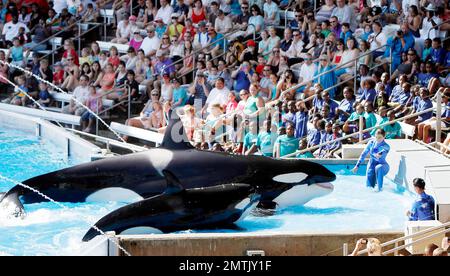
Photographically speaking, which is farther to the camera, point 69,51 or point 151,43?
point 69,51

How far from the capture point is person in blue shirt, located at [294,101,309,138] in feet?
58.7

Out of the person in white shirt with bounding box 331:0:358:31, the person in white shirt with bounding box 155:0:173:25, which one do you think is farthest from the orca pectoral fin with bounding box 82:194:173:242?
the person in white shirt with bounding box 155:0:173:25

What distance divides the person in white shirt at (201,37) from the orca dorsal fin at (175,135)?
23.0ft

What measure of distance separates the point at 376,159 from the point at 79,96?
7.97 m

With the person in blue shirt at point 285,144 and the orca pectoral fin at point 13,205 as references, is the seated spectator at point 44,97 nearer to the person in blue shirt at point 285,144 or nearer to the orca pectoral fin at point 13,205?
the person in blue shirt at point 285,144

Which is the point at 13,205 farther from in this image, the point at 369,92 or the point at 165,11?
the point at 165,11

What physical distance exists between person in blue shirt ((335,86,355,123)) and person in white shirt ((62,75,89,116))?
576 cm

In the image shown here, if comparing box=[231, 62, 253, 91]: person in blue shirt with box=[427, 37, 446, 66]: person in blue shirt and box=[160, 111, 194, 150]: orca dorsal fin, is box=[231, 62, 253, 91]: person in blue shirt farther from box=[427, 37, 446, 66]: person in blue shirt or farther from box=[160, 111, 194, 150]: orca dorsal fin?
box=[160, 111, 194, 150]: orca dorsal fin

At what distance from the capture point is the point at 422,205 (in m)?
13.0

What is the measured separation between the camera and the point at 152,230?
1330 centimetres

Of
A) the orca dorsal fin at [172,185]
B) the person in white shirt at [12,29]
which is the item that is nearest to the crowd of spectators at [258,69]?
the person in white shirt at [12,29]

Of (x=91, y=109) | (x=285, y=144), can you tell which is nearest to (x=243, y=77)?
(x=285, y=144)

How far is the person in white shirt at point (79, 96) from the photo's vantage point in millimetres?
21750
